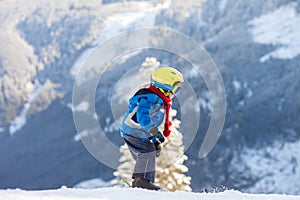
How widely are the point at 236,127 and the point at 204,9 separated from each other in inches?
3030

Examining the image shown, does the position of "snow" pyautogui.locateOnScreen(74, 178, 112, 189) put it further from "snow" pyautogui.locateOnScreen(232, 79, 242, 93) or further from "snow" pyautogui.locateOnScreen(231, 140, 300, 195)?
"snow" pyautogui.locateOnScreen(232, 79, 242, 93)

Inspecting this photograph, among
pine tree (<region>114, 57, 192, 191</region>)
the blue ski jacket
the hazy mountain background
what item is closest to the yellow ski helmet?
the blue ski jacket

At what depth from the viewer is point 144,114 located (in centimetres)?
730

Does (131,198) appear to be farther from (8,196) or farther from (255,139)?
(255,139)

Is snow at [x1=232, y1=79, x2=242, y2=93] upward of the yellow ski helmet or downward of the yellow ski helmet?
upward

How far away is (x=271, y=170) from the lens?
325ft

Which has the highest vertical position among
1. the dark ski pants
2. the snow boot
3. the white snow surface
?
the dark ski pants

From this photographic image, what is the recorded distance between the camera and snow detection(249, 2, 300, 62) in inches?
5428

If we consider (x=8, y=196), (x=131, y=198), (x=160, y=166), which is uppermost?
(x=160, y=166)

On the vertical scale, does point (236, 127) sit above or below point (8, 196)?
above

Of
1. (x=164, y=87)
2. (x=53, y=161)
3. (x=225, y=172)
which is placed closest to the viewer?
(x=164, y=87)

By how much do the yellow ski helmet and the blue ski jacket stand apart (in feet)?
0.62

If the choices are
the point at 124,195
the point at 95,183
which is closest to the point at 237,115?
the point at 95,183

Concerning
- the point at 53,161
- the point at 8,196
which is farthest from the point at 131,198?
the point at 53,161
